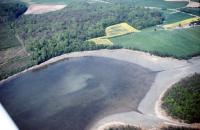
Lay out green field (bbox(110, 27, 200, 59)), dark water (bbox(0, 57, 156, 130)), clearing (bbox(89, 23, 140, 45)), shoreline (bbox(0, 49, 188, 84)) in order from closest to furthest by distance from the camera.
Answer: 1. dark water (bbox(0, 57, 156, 130))
2. green field (bbox(110, 27, 200, 59))
3. shoreline (bbox(0, 49, 188, 84))
4. clearing (bbox(89, 23, 140, 45))

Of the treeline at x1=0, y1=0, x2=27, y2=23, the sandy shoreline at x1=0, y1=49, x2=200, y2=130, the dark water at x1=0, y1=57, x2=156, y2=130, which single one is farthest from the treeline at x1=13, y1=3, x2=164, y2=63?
the dark water at x1=0, y1=57, x2=156, y2=130

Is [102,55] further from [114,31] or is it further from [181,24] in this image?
[181,24]

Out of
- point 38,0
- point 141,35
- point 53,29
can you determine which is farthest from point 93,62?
point 38,0

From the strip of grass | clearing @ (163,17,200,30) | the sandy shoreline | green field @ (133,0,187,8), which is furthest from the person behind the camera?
green field @ (133,0,187,8)

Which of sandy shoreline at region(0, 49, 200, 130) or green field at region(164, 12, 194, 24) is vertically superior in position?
green field at region(164, 12, 194, 24)

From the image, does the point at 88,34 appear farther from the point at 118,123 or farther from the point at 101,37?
the point at 118,123

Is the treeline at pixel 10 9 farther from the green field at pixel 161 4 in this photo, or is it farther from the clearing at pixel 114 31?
the green field at pixel 161 4

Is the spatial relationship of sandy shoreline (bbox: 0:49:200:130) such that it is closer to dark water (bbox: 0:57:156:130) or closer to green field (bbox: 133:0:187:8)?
dark water (bbox: 0:57:156:130)

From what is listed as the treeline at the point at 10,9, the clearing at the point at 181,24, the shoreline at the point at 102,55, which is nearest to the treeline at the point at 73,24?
the shoreline at the point at 102,55
